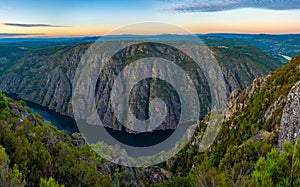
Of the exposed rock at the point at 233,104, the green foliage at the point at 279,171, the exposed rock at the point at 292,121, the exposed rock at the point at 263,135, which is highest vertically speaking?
the green foliage at the point at 279,171

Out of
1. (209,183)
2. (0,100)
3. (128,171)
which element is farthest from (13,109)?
(209,183)

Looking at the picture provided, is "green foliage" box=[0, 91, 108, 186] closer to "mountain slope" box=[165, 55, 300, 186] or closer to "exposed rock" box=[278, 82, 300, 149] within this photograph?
"mountain slope" box=[165, 55, 300, 186]

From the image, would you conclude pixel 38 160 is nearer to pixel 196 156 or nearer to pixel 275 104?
pixel 275 104

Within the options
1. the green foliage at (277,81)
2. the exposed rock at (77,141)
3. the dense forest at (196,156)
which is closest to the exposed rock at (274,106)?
the dense forest at (196,156)

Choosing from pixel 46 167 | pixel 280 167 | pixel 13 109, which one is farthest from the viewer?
pixel 13 109

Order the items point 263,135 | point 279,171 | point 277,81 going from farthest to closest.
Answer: point 277,81 → point 263,135 → point 279,171

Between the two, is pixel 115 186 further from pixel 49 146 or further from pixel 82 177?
pixel 49 146

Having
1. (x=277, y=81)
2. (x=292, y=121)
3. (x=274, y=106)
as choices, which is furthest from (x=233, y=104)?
(x=292, y=121)

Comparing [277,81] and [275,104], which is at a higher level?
[277,81]

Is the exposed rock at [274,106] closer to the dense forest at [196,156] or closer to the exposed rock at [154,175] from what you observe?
the dense forest at [196,156]

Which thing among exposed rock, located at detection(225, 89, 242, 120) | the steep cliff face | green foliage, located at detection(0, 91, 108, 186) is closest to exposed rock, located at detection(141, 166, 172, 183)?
green foliage, located at detection(0, 91, 108, 186)

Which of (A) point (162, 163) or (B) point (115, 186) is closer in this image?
(B) point (115, 186)
